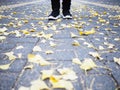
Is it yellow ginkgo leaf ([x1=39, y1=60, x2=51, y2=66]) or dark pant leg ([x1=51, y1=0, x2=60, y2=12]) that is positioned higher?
yellow ginkgo leaf ([x1=39, y1=60, x2=51, y2=66])

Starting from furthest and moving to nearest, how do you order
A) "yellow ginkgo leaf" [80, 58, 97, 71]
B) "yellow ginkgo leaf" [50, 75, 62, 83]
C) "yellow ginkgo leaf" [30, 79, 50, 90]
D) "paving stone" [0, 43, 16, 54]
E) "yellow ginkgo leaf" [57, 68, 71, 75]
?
1. "paving stone" [0, 43, 16, 54]
2. "yellow ginkgo leaf" [80, 58, 97, 71]
3. "yellow ginkgo leaf" [57, 68, 71, 75]
4. "yellow ginkgo leaf" [50, 75, 62, 83]
5. "yellow ginkgo leaf" [30, 79, 50, 90]

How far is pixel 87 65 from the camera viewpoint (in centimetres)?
220

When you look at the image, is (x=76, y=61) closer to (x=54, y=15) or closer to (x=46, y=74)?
(x=46, y=74)

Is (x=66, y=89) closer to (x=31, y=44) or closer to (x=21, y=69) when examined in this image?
(x=21, y=69)

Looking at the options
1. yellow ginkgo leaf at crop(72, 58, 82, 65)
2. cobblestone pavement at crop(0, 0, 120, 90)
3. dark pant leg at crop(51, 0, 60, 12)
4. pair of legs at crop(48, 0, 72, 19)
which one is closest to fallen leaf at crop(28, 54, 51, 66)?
cobblestone pavement at crop(0, 0, 120, 90)

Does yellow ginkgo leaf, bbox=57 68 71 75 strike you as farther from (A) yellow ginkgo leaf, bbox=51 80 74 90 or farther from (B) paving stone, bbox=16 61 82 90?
(A) yellow ginkgo leaf, bbox=51 80 74 90

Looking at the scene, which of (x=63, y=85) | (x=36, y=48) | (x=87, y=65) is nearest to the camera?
(x=63, y=85)

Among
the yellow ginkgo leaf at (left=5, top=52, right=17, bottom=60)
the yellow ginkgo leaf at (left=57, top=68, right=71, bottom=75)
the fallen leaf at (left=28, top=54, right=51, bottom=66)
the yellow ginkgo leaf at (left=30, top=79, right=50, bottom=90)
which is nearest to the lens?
the yellow ginkgo leaf at (left=30, top=79, right=50, bottom=90)

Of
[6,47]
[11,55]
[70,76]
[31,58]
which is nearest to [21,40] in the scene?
[6,47]

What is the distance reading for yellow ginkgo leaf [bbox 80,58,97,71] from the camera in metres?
2.14

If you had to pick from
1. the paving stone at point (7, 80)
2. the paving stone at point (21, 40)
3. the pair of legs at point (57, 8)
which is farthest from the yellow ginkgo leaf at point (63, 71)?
the pair of legs at point (57, 8)

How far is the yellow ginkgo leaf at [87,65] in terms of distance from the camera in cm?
214

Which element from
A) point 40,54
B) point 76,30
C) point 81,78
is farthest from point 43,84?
point 76,30

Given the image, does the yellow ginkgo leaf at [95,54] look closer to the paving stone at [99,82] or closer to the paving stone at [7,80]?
the paving stone at [99,82]
